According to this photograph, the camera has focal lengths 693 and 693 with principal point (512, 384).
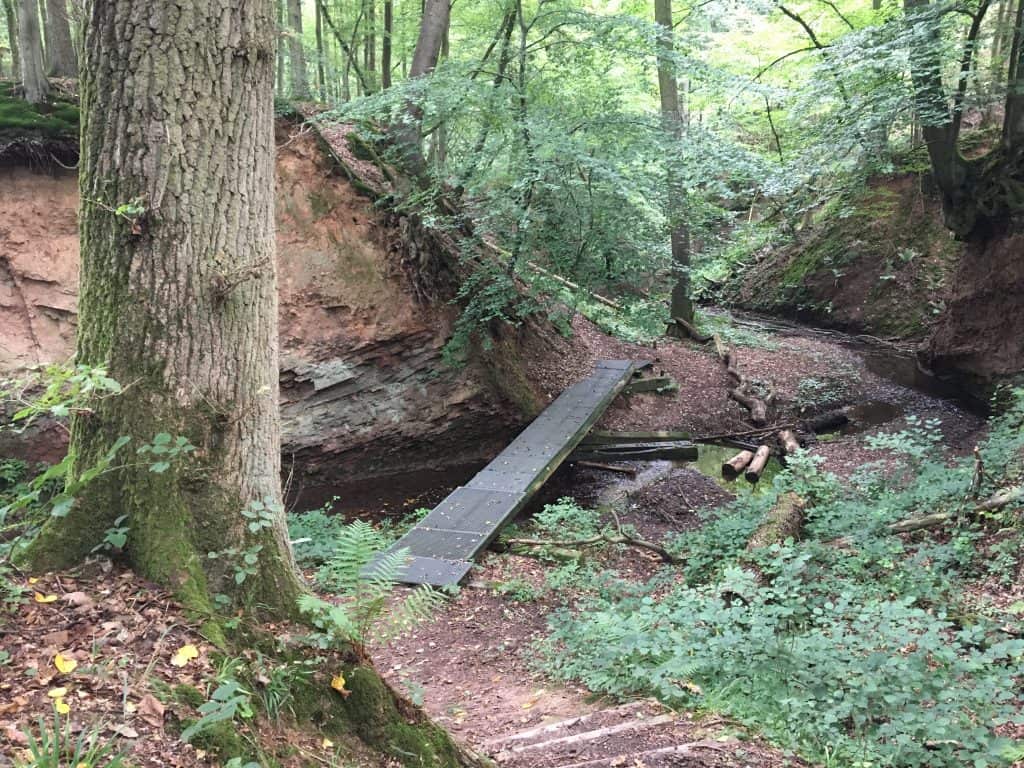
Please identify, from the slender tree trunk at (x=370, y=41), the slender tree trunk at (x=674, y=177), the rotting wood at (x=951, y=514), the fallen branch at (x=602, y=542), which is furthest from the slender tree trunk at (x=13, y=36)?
the rotting wood at (x=951, y=514)

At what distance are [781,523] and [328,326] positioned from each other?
7.02 metres

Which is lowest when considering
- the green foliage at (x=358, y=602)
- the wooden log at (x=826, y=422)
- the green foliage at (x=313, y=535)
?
the wooden log at (x=826, y=422)

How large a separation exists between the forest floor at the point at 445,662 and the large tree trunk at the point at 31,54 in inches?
300

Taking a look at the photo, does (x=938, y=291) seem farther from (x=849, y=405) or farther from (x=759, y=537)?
(x=759, y=537)

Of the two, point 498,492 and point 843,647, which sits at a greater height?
point 843,647

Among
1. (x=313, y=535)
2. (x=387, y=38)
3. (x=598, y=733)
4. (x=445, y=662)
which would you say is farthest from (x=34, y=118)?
(x=598, y=733)

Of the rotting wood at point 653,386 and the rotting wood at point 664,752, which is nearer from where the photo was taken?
the rotting wood at point 664,752

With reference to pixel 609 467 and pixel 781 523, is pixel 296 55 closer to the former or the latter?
pixel 609 467

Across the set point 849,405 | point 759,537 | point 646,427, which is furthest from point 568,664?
point 849,405

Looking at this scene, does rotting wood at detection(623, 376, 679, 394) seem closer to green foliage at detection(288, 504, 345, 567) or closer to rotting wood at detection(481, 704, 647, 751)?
green foliage at detection(288, 504, 345, 567)

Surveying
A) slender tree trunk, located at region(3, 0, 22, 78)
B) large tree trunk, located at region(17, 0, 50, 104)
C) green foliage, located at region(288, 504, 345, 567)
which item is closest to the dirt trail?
green foliage, located at region(288, 504, 345, 567)

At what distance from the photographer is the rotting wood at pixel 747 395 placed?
41.3 ft

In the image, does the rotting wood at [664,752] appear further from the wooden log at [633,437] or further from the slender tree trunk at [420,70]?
the slender tree trunk at [420,70]

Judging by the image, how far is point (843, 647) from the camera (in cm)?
389
